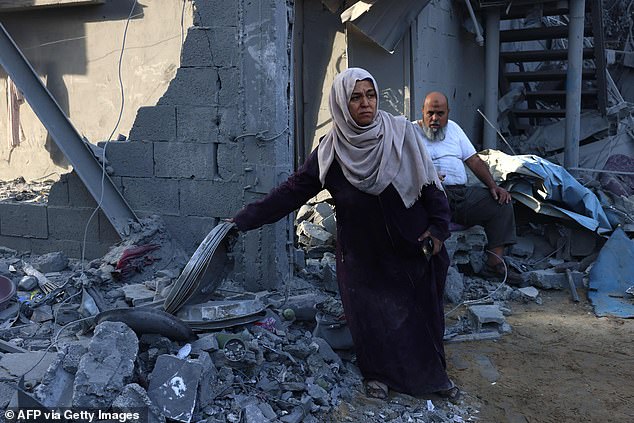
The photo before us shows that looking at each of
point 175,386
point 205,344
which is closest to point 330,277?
point 205,344

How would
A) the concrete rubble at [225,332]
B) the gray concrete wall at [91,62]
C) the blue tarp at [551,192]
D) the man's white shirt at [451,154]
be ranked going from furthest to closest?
the gray concrete wall at [91,62]
the blue tarp at [551,192]
the man's white shirt at [451,154]
the concrete rubble at [225,332]

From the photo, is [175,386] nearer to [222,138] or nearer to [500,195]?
[222,138]

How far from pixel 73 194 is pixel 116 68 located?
143 inches

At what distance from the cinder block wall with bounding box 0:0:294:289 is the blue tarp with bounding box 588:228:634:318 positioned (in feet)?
9.03

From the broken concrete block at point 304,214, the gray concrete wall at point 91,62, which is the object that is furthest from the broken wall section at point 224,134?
the gray concrete wall at point 91,62

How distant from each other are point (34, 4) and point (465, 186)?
21.5ft

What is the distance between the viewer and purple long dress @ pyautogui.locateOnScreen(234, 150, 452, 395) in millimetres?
3744

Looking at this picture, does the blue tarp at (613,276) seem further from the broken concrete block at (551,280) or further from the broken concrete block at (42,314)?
the broken concrete block at (42,314)

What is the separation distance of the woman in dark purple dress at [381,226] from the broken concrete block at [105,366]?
3.24 ft

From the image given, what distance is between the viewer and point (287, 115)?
491cm

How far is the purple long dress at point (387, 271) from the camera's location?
3.74 m

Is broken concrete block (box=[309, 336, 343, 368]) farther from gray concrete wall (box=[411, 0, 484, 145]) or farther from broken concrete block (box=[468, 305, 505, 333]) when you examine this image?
gray concrete wall (box=[411, 0, 484, 145])

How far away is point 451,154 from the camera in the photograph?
5.76 metres

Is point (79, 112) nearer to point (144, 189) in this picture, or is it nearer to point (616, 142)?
point (144, 189)
